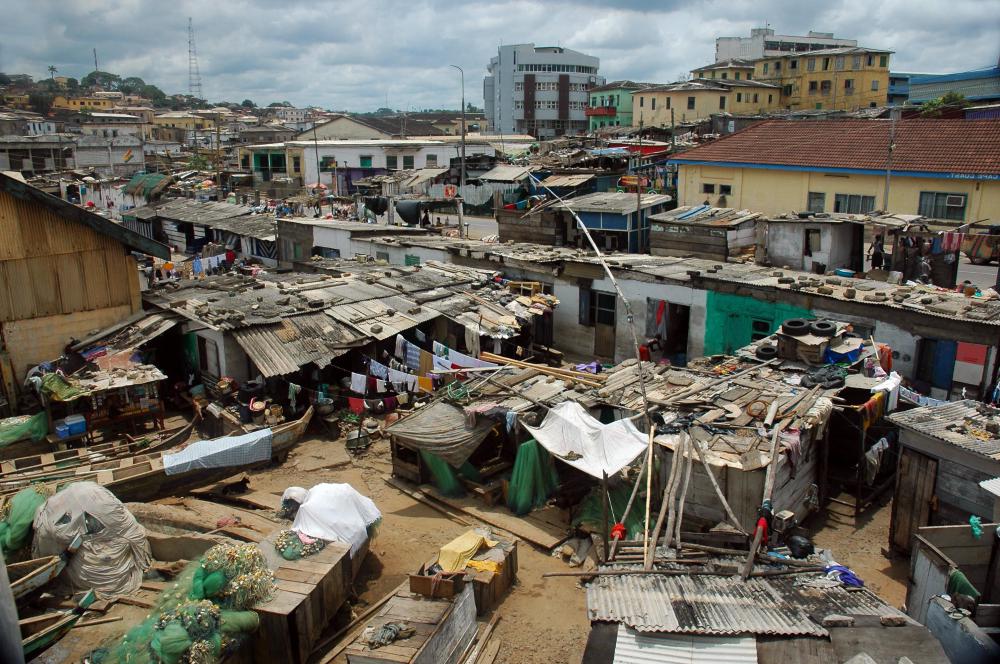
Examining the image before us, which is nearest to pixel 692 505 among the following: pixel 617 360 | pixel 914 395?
pixel 914 395

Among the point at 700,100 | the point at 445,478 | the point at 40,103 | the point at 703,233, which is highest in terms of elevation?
the point at 40,103

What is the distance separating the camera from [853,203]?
1302 inches

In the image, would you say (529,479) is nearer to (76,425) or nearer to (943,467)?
(943,467)

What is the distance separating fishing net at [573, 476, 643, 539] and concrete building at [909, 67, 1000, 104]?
175 ft

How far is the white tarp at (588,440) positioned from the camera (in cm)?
1284

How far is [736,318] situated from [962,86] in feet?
164

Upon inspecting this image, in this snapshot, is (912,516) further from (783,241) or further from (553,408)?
(783,241)

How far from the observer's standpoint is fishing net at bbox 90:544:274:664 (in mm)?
8703

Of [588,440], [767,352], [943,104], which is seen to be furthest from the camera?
[943,104]

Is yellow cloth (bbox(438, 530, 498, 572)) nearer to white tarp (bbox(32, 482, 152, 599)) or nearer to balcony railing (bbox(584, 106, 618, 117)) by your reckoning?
white tarp (bbox(32, 482, 152, 599))

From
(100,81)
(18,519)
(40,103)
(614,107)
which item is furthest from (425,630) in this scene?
(100,81)

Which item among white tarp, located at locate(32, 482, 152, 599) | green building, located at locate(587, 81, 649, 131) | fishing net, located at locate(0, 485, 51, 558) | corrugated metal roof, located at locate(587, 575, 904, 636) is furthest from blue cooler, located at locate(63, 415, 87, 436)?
green building, located at locate(587, 81, 649, 131)

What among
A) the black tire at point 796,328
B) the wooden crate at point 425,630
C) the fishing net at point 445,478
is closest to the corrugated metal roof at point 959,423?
the black tire at point 796,328

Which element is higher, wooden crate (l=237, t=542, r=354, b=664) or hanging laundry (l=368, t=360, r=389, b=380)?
hanging laundry (l=368, t=360, r=389, b=380)
